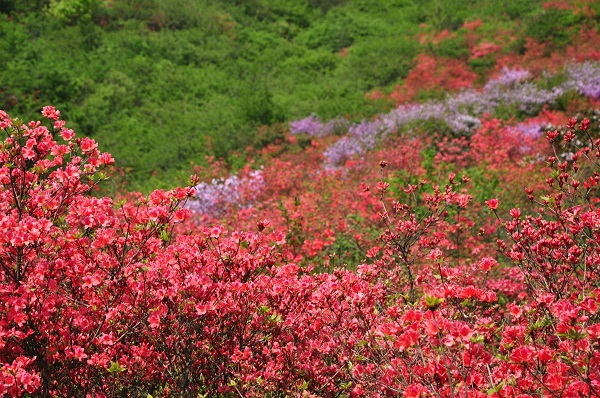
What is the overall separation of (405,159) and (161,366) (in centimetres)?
760

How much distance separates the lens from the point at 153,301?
104 inches

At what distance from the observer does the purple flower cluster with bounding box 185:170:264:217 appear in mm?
9398

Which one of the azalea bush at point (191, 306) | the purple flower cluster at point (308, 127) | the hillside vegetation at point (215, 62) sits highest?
the azalea bush at point (191, 306)

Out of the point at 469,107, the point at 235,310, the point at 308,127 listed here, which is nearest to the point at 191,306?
the point at 235,310

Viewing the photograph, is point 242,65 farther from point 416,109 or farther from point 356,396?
point 356,396

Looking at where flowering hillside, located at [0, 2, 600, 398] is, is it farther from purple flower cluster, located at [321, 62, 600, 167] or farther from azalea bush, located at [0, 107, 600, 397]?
purple flower cluster, located at [321, 62, 600, 167]

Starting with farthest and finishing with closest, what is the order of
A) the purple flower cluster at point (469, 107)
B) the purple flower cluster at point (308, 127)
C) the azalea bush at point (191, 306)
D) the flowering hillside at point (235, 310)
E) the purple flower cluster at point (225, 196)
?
the purple flower cluster at point (308, 127) → the purple flower cluster at point (469, 107) → the purple flower cluster at point (225, 196) → the azalea bush at point (191, 306) → the flowering hillside at point (235, 310)

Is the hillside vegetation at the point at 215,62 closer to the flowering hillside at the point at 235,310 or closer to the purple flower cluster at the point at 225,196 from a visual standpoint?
the purple flower cluster at the point at 225,196

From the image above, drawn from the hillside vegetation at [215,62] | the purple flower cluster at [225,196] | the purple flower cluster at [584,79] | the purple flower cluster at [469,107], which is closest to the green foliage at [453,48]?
the hillside vegetation at [215,62]

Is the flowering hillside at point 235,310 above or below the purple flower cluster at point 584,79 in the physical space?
above

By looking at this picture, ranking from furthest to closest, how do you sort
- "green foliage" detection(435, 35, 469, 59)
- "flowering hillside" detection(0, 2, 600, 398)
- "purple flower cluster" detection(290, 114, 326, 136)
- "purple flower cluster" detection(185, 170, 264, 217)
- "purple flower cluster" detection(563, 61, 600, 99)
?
"green foliage" detection(435, 35, 469, 59)
"purple flower cluster" detection(290, 114, 326, 136)
"purple flower cluster" detection(563, 61, 600, 99)
"purple flower cluster" detection(185, 170, 264, 217)
"flowering hillside" detection(0, 2, 600, 398)

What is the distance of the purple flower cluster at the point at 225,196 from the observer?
30.8ft

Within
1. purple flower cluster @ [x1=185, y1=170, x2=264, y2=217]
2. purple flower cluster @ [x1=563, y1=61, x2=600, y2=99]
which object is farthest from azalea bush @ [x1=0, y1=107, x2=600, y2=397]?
purple flower cluster @ [x1=563, y1=61, x2=600, y2=99]

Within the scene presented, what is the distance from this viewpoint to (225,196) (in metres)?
9.63
